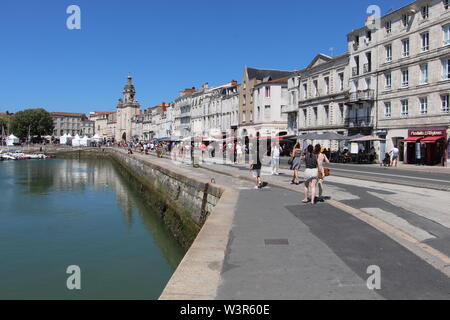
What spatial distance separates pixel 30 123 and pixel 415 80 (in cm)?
10894

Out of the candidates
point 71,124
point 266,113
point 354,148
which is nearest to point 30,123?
point 71,124

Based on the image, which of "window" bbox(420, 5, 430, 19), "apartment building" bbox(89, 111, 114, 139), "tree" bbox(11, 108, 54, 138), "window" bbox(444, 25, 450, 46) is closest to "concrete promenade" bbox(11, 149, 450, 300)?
"window" bbox(444, 25, 450, 46)

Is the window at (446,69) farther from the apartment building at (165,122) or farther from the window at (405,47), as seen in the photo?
the apartment building at (165,122)

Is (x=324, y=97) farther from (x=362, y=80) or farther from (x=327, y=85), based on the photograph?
(x=362, y=80)

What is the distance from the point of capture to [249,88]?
57.0 metres

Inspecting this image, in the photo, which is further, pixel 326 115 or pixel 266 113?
pixel 266 113

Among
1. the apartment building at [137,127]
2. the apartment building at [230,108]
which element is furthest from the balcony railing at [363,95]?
the apartment building at [137,127]

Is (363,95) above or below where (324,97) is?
below

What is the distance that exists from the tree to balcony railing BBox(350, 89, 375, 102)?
3930 inches

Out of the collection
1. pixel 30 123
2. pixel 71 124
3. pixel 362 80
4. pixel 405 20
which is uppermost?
pixel 71 124

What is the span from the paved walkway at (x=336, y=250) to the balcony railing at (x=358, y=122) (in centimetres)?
2663

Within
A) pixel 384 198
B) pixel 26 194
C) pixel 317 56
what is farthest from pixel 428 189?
pixel 317 56

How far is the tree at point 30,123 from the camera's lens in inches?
4547
